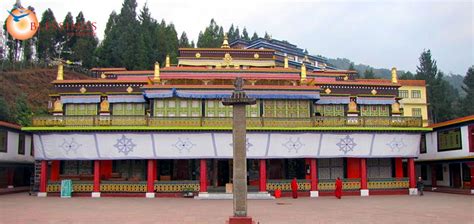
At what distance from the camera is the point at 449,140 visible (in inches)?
1377

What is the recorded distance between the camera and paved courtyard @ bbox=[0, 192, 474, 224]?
715 inches

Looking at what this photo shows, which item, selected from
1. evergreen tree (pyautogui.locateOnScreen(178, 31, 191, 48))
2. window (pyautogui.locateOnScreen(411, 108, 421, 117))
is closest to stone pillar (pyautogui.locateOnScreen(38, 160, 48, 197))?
window (pyautogui.locateOnScreen(411, 108, 421, 117))

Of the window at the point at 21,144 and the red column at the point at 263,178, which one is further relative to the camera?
the window at the point at 21,144

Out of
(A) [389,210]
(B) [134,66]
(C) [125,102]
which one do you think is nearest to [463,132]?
(A) [389,210]

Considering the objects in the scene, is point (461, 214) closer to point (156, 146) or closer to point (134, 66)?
point (156, 146)

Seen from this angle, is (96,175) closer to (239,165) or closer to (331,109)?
(239,165)

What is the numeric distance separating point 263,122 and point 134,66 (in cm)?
3679

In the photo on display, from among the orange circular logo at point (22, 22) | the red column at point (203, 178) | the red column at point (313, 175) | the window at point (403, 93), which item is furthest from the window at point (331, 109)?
the orange circular logo at point (22, 22)

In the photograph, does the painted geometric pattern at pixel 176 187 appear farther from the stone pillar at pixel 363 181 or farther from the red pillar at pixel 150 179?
the stone pillar at pixel 363 181

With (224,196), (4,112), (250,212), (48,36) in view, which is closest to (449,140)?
(224,196)

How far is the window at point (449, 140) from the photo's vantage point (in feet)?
110

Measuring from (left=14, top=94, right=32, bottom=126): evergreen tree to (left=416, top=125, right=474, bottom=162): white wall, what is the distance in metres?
40.8

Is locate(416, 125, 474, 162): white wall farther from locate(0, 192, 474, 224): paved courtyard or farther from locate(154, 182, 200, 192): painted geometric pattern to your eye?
locate(154, 182, 200, 192): painted geometric pattern

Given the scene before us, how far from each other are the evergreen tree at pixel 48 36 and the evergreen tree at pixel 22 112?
17488 millimetres
